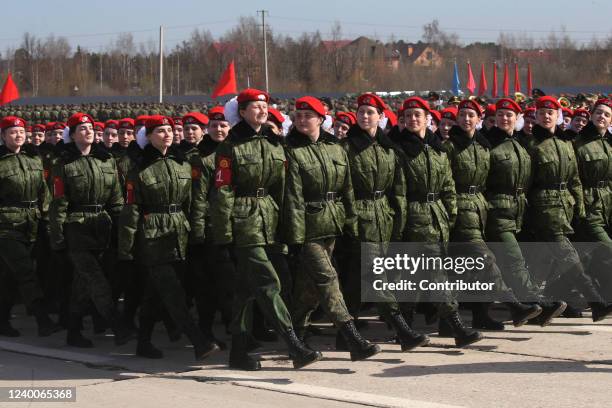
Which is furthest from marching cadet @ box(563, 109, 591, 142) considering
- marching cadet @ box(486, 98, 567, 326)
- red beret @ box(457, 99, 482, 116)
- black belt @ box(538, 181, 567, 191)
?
red beret @ box(457, 99, 482, 116)

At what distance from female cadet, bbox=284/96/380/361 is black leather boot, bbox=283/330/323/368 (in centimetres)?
32

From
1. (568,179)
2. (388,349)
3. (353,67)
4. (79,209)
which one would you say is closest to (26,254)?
(79,209)

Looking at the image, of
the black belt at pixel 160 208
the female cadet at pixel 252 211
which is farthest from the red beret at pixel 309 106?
the black belt at pixel 160 208

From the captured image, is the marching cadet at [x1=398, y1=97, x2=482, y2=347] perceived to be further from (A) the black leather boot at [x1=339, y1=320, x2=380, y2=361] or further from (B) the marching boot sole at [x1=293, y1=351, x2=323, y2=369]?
(B) the marching boot sole at [x1=293, y1=351, x2=323, y2=369]

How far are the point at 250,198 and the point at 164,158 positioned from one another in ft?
3.59

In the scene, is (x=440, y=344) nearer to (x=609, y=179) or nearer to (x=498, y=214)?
(x=498, y=214)

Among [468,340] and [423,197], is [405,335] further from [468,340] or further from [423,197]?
[423,197]

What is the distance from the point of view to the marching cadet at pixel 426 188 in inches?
338

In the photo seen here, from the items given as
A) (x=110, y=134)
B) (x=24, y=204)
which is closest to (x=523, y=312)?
(x=24, y=204)

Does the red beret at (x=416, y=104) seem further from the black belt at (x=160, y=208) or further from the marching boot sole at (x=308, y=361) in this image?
the marching boot sole at (x=308, y=361)

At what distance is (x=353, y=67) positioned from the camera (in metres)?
106

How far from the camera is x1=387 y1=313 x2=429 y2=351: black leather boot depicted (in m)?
8.04

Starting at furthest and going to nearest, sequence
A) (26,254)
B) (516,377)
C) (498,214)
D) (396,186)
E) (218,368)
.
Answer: (26,254) < (498,214) < (396,186) < (218,368) < (516,377)

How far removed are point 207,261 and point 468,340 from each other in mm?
2322
